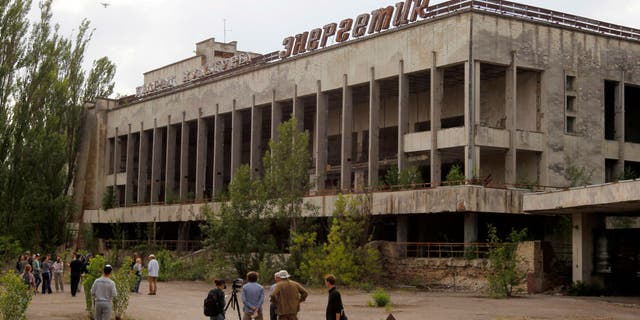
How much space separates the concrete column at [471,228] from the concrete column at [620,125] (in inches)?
396

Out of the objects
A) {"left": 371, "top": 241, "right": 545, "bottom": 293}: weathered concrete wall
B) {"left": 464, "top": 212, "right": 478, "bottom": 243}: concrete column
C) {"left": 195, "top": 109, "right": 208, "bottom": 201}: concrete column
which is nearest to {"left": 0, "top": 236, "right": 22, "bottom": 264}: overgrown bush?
{"left": 195, "top": 109, "right": 208, "bottom": 201}: concrete column

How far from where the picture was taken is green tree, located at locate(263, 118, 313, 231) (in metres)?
39.0

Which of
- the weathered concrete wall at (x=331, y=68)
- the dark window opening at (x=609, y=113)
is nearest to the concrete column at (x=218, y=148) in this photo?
the weathered concrete wall at (x=331, y=68)

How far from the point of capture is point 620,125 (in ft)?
146

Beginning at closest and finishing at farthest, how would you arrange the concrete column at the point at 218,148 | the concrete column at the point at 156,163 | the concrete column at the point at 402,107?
the concrete column at the point at 402,107 < the concrete column at the point at 218,148 < the concrete column at the point at 156,163

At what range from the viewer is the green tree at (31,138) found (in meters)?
47.2

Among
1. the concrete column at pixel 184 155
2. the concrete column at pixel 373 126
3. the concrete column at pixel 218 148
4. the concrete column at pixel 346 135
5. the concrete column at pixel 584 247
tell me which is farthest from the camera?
the concrete column at pixel 184 155

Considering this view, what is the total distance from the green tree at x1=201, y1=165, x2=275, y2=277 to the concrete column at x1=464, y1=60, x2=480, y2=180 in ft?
31.1

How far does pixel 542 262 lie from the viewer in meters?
32.8

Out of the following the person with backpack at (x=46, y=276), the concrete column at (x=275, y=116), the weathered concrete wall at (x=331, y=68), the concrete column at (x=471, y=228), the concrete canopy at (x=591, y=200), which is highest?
the weathered concrete wall at (x=331, y=68)

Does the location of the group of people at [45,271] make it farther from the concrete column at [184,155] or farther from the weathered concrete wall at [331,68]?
the concrete column at [184,155]

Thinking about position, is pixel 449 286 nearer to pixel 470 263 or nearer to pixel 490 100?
pixel 470 263

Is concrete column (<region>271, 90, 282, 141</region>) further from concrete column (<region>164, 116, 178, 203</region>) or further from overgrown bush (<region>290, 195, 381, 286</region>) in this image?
overgrown bush (<region>290, 195, 381, 286</region>)

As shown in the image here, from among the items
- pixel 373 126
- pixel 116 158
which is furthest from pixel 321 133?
pixel 116 158
